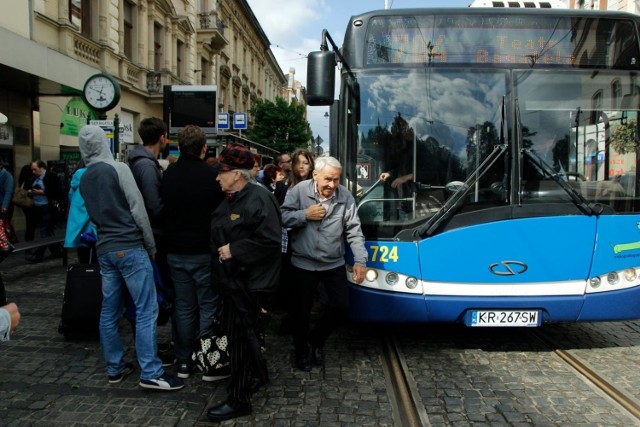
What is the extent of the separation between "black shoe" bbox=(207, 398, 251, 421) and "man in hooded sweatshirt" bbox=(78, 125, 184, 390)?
62 centimetres

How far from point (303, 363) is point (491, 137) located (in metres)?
2.46

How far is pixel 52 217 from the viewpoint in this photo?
1021 cm

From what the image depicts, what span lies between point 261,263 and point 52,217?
8149mm

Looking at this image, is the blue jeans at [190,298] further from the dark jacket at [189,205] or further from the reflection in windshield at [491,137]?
the reflection in windshield at [491,137]

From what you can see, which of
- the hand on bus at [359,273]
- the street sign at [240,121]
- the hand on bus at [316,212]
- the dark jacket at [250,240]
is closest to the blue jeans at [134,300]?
the dark jacket at [250,240]

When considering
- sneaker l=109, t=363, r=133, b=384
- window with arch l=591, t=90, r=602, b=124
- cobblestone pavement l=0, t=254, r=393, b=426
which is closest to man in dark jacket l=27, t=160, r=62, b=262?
cobblestone pavement l=0, t=254, r=393, b=426

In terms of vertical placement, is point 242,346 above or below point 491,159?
below

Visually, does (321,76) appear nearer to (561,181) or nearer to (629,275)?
(561,181)

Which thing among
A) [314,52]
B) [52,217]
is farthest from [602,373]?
[52,217]

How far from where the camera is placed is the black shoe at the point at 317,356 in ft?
14.8

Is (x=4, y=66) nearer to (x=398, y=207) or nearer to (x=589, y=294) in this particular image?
(x=398, y=207)

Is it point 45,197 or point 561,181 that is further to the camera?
point 45,197

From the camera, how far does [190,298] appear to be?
161 inches

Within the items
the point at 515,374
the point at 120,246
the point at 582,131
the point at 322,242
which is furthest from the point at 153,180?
the point at 582,131
